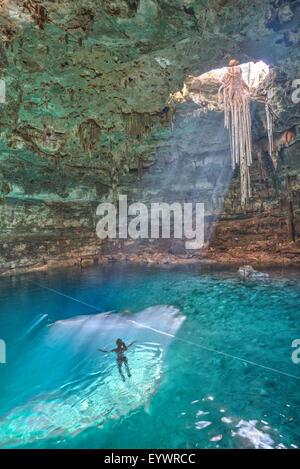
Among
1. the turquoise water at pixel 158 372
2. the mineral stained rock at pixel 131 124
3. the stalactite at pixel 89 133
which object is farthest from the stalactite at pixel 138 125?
the turquoise water at pixel 158 372

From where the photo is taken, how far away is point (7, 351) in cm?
593

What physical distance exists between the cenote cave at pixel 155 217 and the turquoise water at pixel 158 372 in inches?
1.3

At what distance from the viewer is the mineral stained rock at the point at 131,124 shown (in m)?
5.06

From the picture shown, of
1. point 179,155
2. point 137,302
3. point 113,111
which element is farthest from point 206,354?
point 179,155

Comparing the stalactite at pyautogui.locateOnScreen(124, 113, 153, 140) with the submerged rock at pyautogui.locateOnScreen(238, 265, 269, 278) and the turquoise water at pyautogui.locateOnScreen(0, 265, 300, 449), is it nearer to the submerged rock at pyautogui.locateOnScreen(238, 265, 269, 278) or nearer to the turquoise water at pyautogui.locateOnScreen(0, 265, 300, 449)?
the turquoise water at pyautogui.locateOnScreen(0, 265, 300, 449)

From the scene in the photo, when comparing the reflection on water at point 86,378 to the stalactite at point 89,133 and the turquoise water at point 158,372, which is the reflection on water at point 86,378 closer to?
the turquoise water at point 158,372

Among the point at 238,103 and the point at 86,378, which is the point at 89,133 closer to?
the point at 238,103

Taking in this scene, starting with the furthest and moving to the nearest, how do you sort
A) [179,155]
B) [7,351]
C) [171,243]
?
1. [171,243]
2. [179,155]
3. [7,351]

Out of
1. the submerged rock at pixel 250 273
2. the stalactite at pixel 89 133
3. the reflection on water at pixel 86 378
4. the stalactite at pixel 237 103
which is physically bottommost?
the reflection on water at pixel 86 378

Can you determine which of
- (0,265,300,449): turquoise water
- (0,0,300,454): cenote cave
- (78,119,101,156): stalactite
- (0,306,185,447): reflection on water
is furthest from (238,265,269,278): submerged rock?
(78,119,101,156): stalactite

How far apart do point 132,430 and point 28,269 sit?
48.0 ft

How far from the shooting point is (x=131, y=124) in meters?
9.70

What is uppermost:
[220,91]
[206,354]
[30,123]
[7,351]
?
[220,91]

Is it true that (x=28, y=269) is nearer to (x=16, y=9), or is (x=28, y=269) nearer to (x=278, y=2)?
(x=16, y=9)
